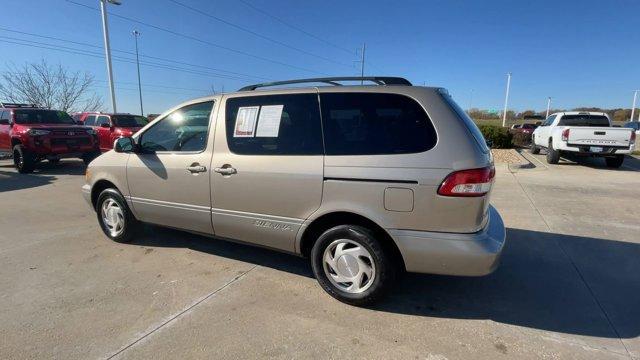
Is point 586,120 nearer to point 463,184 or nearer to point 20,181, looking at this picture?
point 463,184

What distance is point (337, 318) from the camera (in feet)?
9.50

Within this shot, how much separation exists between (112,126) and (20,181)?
4542mm

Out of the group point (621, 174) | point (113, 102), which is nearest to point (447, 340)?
point (621, 174)

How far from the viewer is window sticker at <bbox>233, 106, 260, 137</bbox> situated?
340 centimetres

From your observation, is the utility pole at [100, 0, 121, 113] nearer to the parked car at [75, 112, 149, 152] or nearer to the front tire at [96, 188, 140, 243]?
the parked car at [75, 112, 149, 152]

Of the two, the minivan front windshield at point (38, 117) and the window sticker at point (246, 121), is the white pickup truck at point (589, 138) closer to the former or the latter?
the window sticker at point (246, 121)

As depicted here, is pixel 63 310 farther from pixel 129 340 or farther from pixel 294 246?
pixel 294 246

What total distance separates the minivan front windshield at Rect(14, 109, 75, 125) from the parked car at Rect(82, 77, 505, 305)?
937 centimetres

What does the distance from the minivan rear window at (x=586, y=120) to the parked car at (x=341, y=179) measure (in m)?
11.5

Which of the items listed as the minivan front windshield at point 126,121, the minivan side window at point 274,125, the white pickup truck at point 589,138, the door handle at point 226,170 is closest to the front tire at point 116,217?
the door handle at point 226,170

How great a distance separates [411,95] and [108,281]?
3278 millimetres

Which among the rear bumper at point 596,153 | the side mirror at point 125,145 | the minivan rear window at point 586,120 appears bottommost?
the rear bumper at point 596,153

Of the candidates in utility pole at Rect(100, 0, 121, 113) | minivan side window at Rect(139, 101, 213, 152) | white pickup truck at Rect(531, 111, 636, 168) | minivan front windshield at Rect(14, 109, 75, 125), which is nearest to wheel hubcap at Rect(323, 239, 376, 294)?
minivan side window at Rect(139, 101, 213, 152)

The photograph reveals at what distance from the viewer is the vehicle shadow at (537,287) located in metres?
2.90
